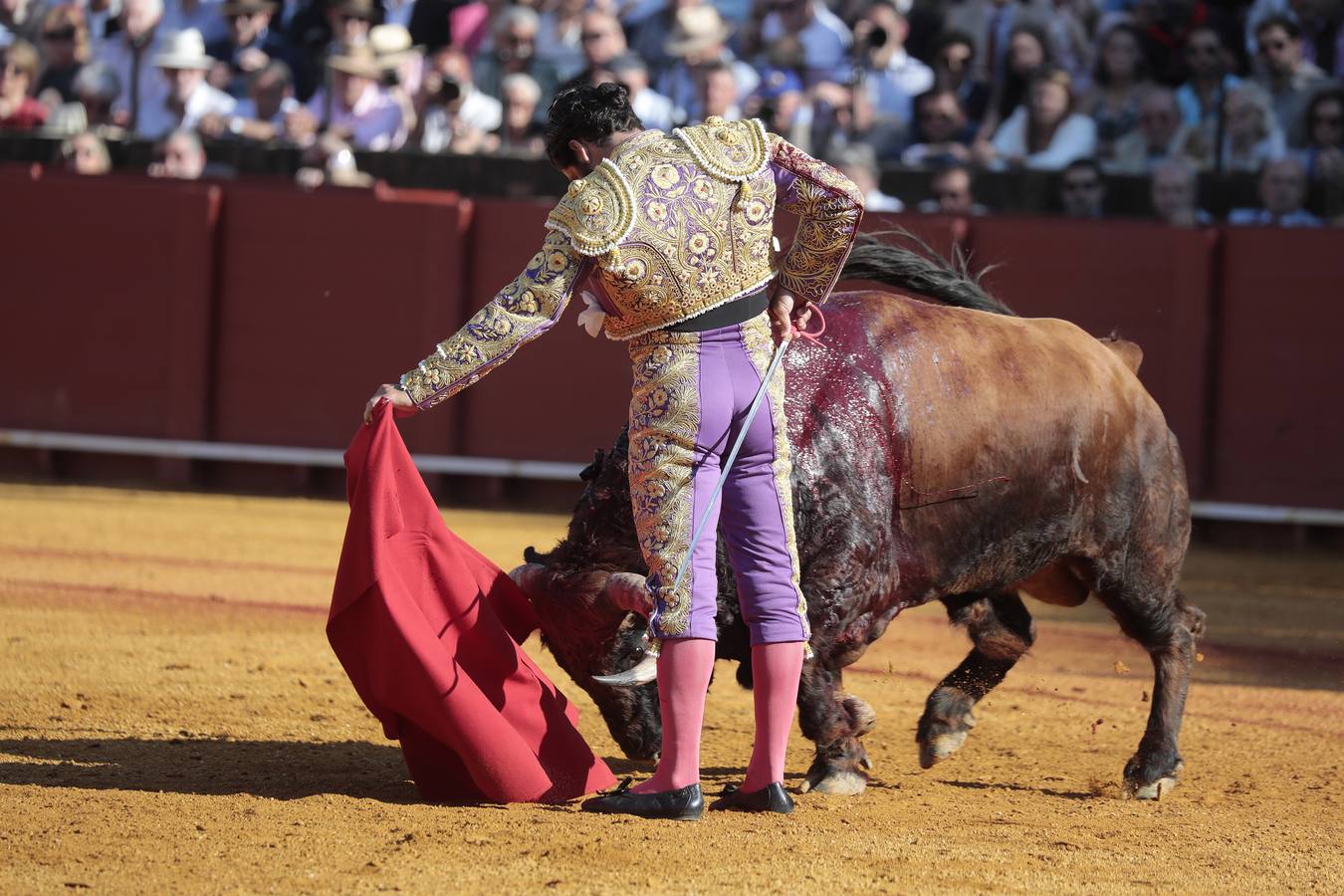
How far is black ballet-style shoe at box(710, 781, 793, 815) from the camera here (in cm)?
362

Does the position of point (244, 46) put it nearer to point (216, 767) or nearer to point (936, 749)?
point (216, 767)

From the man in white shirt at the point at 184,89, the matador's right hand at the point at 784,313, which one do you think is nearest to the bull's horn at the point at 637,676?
the matador's right hand at the point at 784,313

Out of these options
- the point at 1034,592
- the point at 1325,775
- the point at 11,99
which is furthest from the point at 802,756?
the point at 11,99

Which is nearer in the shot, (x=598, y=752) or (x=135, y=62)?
(x=598, y=752)

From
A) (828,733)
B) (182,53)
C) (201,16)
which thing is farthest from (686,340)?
(201,16)

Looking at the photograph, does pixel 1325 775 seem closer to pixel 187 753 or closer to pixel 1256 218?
pixel 187 753

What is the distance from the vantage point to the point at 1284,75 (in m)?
8.95

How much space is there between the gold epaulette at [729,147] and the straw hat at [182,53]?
761 cm

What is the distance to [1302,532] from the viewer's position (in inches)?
345

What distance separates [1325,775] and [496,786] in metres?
2.09

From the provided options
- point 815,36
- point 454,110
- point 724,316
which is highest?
point 815,36

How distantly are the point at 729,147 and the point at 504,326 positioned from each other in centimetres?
56

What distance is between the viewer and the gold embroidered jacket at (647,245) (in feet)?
11.1

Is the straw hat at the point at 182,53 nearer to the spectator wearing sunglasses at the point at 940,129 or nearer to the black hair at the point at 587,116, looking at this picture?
the spectator wearing sunglasses at the point at 940,129
